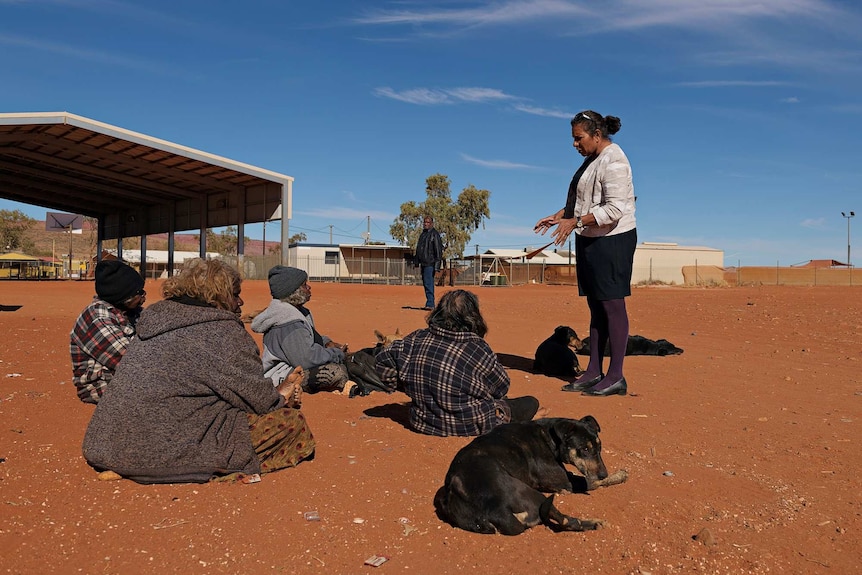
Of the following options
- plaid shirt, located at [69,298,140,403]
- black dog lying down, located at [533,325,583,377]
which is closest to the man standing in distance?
black dog lying down, located at [533,325,583,377]

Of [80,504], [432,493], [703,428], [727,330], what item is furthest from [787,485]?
[727,330]

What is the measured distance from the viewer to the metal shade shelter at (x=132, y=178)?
19172 mm

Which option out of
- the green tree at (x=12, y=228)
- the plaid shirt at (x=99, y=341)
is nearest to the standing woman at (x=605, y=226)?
the plaid shirt at (x=99, y=341)

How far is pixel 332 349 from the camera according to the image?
21.0 ft

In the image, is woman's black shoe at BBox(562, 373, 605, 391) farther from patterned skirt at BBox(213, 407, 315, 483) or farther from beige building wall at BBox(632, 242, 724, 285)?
beige building wall at BBox(632, 242, 724, 285)

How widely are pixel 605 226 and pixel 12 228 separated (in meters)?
82.2

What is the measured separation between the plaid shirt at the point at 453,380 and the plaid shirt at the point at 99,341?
181cm

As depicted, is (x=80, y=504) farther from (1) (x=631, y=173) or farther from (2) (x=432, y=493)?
(1) (x=631, y=173)

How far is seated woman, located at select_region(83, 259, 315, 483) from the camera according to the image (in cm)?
349

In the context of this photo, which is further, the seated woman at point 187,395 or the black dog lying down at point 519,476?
the seated woman at point 187,395

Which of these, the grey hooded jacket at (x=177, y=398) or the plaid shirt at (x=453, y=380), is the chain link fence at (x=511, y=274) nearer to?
the plaid shirt at (x=453, y=380)

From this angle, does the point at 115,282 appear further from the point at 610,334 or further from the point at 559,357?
the point at 559,357

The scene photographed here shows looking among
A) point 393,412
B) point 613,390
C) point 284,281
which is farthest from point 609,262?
point 284,281

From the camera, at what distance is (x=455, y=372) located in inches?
175
